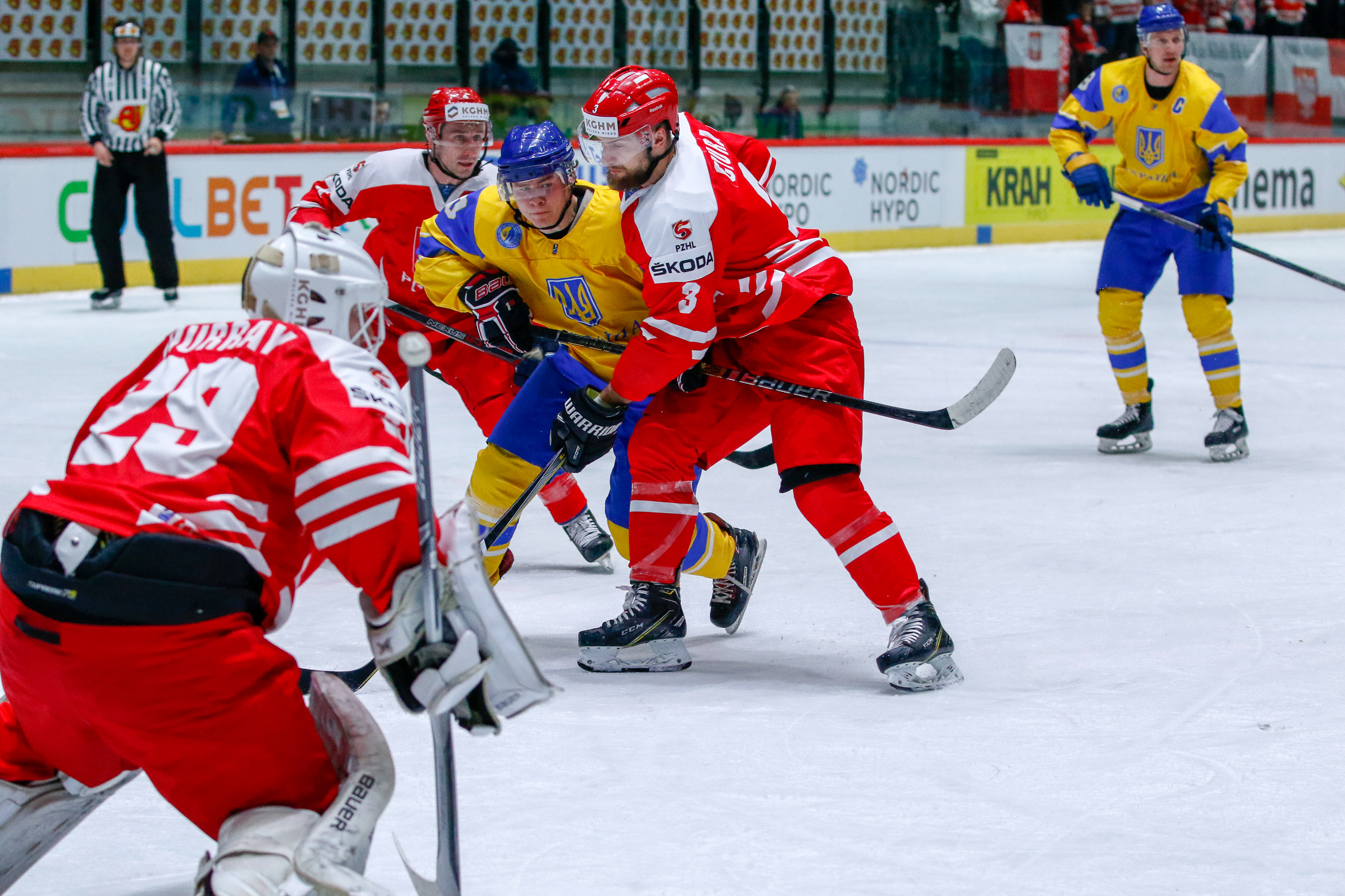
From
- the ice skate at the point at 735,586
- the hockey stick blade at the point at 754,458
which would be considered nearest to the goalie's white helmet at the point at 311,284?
the ice skate at the point at 735,586

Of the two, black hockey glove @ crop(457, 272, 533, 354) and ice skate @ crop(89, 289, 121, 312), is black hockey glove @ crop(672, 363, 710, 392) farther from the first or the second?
ice skate @ crop(89, 289, 121, 312)

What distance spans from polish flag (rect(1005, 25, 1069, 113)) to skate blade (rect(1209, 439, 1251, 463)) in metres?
8.67

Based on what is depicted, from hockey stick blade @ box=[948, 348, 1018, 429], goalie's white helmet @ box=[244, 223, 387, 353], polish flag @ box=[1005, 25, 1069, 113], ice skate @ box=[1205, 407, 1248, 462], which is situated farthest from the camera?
polish flag @ box=[1005, 25, 1069, 113]

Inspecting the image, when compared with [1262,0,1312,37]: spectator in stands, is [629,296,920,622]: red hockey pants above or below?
below

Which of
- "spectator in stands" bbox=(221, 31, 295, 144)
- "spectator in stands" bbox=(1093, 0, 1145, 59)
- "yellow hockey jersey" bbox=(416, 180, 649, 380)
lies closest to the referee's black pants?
"spectator in stands" bbox=(221, 31, 295, 144)

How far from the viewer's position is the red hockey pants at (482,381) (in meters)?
3.94

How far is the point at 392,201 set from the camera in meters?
4.30

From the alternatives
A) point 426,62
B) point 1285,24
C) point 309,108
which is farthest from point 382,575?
point 1285,24

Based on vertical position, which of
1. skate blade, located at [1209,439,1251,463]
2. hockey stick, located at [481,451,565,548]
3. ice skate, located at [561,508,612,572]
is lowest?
ice skate, located at [561,508,612,572]

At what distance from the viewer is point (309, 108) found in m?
9.98

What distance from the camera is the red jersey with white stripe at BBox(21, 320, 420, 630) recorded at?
5.39 ft

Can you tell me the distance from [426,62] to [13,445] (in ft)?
21.6

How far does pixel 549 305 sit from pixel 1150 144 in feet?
9.62

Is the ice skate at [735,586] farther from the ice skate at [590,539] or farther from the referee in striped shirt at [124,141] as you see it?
the referee in striped shirt at [124,141]
